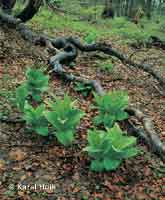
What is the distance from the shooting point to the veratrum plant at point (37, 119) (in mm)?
4539

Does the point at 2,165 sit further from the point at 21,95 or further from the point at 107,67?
the point at 107,67

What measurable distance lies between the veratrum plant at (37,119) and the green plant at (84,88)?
217 cm

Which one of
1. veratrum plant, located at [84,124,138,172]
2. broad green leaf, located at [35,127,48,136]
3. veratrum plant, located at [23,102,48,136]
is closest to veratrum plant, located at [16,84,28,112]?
veratrum plant, located at [23,102,48,136]

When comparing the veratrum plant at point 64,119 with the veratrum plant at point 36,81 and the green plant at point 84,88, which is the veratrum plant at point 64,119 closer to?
the veratrum plant at point 36,81

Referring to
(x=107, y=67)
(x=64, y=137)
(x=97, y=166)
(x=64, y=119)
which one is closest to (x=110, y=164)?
(x=97, y=166)

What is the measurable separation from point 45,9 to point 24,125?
12.3 metres

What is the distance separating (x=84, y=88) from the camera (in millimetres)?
6777

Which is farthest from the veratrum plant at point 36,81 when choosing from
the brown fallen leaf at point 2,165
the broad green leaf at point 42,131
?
the brown fallen leaf at point 2,165

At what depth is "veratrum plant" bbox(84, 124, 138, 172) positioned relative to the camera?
13.5 feet

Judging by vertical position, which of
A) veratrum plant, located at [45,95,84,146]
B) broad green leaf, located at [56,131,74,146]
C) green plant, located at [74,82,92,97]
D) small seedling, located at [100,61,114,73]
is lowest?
small seedling, located at [100,61,114,73]

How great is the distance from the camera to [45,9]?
54.0 feet

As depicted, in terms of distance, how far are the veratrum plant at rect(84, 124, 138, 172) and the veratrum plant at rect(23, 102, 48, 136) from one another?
77 cm

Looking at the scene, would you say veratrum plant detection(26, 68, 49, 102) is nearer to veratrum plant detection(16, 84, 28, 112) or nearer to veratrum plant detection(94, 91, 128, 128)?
veratrum plant detection(16, 84, 28, 112)

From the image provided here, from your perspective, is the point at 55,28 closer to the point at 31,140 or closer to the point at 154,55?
the point at 154,55
